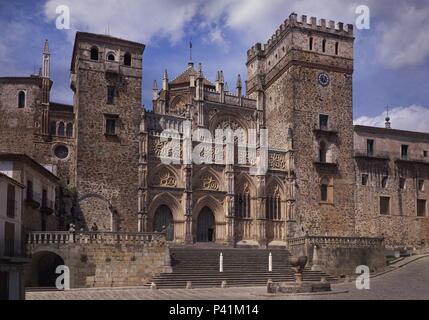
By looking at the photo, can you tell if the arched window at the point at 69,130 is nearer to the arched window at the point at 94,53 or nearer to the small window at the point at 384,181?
the arched window at the point at 94,53

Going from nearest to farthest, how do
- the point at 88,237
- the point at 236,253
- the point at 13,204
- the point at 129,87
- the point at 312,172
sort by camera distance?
the point at 13,204 → the point at 88,237 → the point at 236,253 → the point at 129,87 → the point at 312,172

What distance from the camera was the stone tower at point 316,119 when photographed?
5125 cm

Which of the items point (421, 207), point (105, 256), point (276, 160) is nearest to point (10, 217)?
point (105, 256)

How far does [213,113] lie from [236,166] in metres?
5.59

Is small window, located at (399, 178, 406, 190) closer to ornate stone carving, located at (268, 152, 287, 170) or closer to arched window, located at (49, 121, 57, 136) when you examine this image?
ornate stone carving, located at (268, 152, 287, 170)

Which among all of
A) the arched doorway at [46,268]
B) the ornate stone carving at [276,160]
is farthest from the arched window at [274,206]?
the arched doorway at [46,268]

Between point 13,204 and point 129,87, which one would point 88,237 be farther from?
point 129,87

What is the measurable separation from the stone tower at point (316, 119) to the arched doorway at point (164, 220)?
32.3 feet

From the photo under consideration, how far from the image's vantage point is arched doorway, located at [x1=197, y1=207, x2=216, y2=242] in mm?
48188

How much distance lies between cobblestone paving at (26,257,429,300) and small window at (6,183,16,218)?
14.6 ft

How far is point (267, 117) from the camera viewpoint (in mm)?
55469

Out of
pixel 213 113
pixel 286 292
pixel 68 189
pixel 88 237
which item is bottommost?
pixel 286 292
